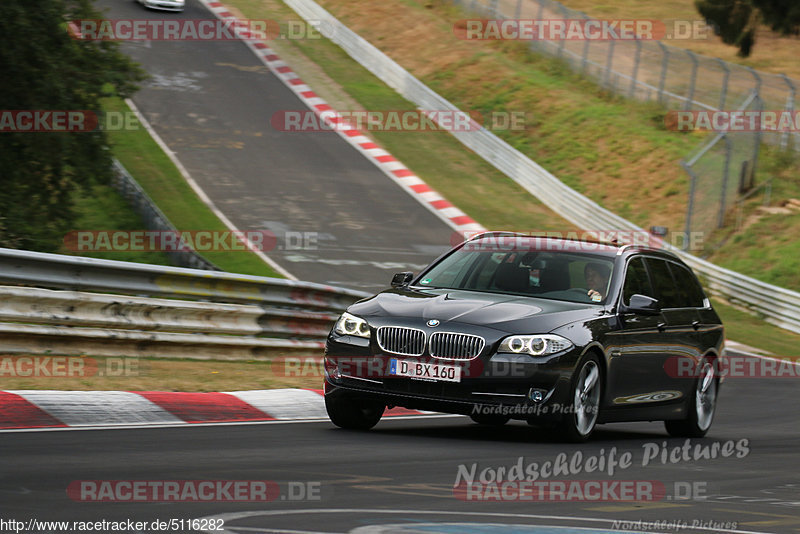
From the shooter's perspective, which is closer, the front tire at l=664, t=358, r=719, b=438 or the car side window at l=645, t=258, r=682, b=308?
the car side window at l=645, t=258, r=682, b=308

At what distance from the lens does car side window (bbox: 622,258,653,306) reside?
980cm

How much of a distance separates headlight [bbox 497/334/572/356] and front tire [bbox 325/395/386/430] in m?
1.26

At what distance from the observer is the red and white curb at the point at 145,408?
838 cm

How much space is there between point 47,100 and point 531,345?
35.9 ft

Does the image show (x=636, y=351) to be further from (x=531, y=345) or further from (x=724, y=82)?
Result: (x=724, y=82)

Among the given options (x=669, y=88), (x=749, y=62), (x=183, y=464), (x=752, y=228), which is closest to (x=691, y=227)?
(x=752, y=228)

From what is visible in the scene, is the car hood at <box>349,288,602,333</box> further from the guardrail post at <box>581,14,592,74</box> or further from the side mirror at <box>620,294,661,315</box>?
the guardrail post at <box>581,14,592,74</box>

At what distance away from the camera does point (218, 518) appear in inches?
207

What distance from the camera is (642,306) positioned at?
9492 millimetres

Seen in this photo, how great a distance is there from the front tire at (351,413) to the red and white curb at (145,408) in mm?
629

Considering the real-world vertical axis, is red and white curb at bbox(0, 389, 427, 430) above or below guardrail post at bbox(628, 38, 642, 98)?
above

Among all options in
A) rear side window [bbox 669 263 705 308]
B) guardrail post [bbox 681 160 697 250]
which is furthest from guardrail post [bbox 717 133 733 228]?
rear side window [bbox 669 263 705 308]

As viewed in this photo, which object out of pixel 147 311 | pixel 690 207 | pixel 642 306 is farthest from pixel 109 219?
pixel 642 306

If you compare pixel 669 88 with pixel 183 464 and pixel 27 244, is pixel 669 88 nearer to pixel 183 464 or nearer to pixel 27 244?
pixel 27 244
